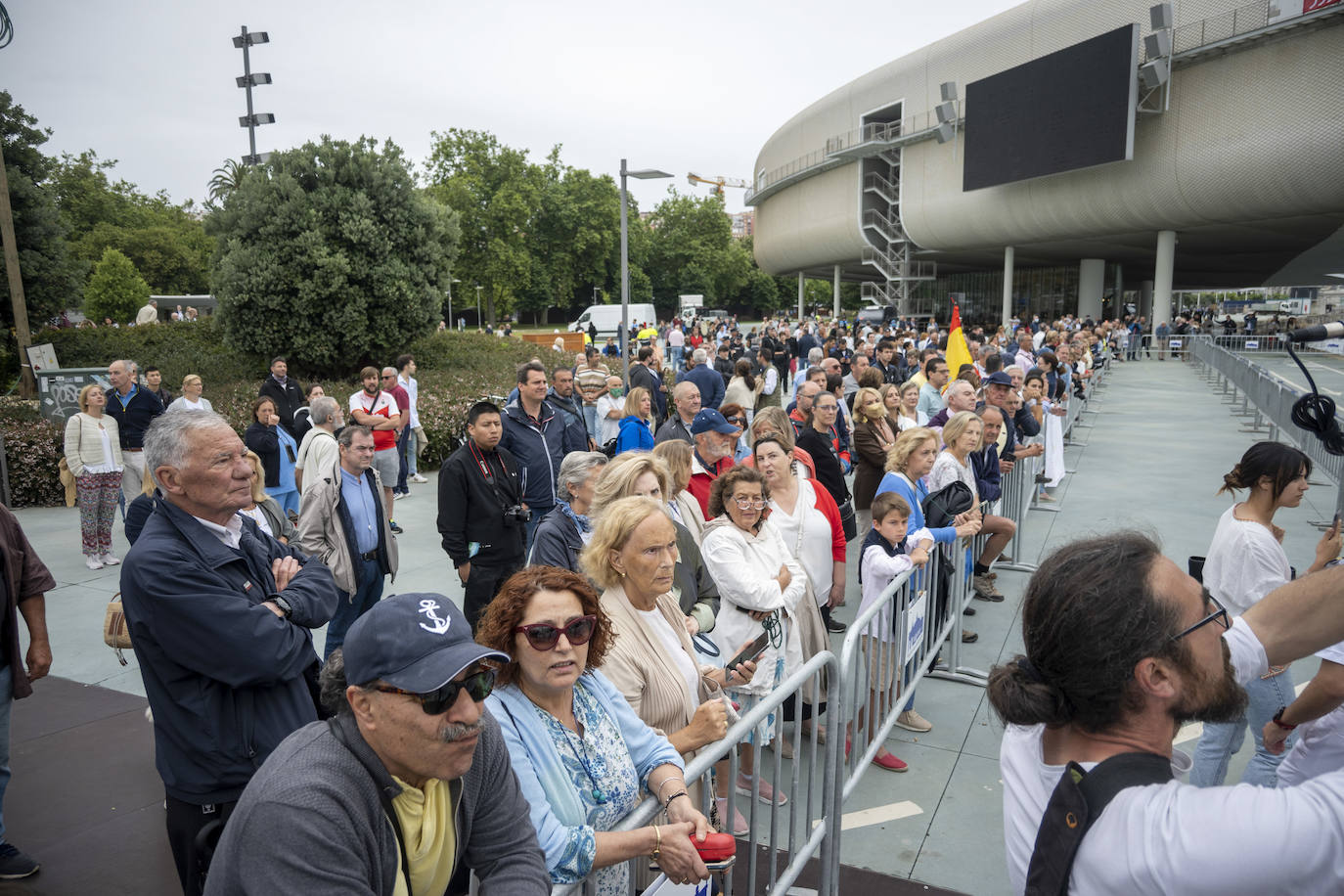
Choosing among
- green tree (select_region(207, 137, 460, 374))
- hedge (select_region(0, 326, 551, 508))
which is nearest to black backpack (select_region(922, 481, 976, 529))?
hedge (select_region(0, 326, 551, 508))

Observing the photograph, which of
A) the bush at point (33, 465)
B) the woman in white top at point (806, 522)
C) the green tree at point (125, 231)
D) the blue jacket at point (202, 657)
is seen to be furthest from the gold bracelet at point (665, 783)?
the green tree at point (125, 231)

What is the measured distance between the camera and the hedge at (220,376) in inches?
Answer: 444

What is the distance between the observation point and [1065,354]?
15.4 m

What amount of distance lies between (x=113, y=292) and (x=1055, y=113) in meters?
44.1

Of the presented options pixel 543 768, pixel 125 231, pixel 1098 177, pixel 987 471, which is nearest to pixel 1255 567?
pixel 987 471

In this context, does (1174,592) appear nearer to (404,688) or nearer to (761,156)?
(404,688)

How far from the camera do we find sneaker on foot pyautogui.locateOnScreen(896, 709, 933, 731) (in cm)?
500

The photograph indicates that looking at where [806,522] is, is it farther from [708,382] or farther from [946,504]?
[708,382]

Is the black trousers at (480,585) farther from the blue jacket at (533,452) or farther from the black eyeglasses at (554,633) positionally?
the black eyeglasses at (554,633)

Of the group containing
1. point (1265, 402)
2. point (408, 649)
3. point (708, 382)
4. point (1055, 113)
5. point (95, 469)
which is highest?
point (1055, 113)

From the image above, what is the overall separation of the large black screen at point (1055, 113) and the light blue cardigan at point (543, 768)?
114 ft

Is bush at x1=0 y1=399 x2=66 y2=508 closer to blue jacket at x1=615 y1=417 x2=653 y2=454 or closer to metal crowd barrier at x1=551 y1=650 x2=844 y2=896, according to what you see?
blue jacket at x1=615 y1=417 x2=653 y2=454

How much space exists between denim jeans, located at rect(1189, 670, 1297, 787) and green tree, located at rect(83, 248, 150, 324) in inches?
1797

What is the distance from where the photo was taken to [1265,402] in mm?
13828
